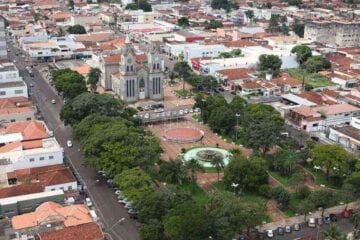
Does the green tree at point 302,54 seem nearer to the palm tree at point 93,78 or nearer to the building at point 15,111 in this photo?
the palm tree at point 93,78

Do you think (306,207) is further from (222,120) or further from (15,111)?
(15,111)

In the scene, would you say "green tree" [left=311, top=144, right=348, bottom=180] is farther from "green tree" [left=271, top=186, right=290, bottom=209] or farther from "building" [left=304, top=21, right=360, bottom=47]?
"building" [left=304, top=21, right=360, bottom=47]

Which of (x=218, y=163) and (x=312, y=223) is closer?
(x=312, y=223)

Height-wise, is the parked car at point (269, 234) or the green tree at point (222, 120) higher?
the green tree at point (222, 120)

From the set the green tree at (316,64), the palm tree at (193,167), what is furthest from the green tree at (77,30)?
the palm tree at (193,167)

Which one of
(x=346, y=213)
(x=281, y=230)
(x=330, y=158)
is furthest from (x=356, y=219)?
(x=330, y=158)

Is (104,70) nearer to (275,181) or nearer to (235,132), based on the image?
(235,132)
